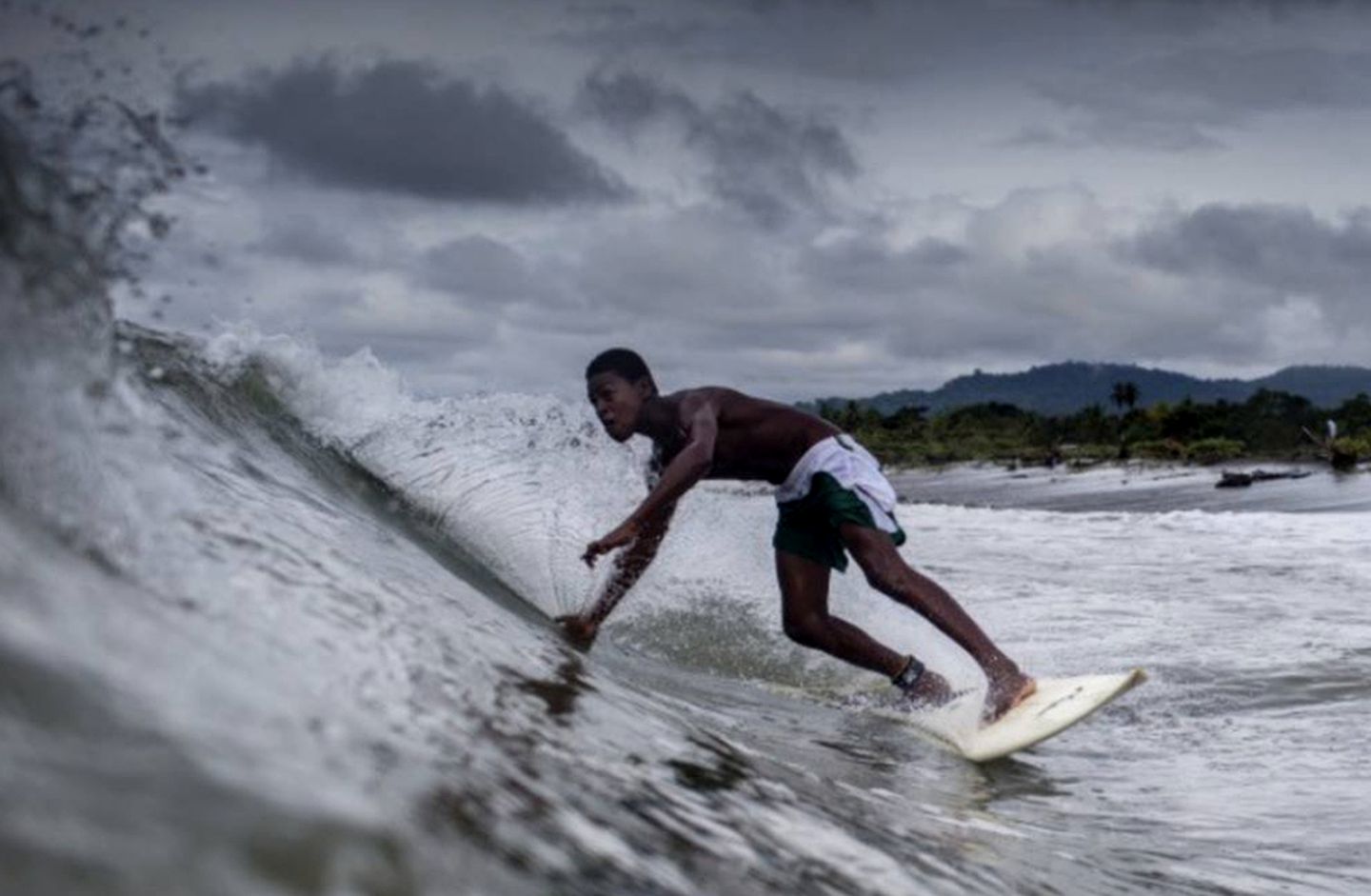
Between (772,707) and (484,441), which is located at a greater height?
(484,441)

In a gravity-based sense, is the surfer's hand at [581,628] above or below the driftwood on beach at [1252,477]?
below

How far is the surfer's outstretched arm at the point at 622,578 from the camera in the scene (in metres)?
6.29

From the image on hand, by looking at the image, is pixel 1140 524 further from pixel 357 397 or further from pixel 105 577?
pixel 105 577

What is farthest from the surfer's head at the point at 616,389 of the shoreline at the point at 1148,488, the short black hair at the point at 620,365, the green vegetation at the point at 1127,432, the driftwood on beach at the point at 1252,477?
the green vegetation at the point at 1127,432

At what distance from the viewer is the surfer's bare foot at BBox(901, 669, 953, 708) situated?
256 inches

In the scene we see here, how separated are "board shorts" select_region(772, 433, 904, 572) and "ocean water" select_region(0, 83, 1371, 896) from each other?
70 cm

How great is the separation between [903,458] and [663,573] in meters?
63.6

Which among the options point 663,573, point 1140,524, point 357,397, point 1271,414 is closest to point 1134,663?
point 663,573

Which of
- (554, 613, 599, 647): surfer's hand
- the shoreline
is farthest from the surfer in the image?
the shoreline

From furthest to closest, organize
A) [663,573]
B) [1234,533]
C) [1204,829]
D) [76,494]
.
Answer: [1234,533] < [663,573] < [1204,829] < [76,494]

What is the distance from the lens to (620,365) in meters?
6.42

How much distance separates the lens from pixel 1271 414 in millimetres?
60375

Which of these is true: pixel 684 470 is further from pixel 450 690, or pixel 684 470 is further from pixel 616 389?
pixel 450 690

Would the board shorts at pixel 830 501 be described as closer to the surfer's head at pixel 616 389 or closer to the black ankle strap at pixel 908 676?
the black ankle strap at pixel 908 676
